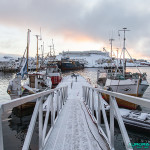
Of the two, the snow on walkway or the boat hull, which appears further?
the boat hull

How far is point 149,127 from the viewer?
907 centimetres

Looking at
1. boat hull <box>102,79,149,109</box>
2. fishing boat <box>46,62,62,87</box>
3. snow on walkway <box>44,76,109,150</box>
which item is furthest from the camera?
fishing boat <box>46,62,62,87</box>

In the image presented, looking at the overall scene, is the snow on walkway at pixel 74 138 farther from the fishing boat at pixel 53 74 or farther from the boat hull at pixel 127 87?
the fishing boat at pixel 53 74

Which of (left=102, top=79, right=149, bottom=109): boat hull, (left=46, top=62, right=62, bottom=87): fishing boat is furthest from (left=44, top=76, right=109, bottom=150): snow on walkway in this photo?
(left=46, top=62, right=62, bottom=87): fishing boat

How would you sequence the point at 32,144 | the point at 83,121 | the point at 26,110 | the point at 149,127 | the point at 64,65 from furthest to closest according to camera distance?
the point at 64,65
the point at 26,110
the point at 149,127
the point at 32,144
the point at 83,121

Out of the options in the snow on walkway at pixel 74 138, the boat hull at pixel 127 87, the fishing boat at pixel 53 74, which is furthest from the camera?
the fishing boat at pixel 53 74

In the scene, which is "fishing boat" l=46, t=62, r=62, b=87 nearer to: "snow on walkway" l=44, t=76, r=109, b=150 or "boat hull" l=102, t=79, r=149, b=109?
"boat hull" l=102, t=79, r=149, b=109

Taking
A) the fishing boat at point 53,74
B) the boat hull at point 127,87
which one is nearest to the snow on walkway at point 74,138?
the boat hull at point 127,87

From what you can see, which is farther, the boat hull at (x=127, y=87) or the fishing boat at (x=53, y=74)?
the fishing boat at (x=53, y=74)

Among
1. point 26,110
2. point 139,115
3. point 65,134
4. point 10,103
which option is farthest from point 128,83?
point 10,103

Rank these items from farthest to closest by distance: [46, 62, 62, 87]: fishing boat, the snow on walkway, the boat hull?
[46, 62, 62, 87]: fishing boat < the boat hull < the snow on walkway

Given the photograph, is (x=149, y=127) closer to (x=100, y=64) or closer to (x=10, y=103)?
(x=10, y=103)

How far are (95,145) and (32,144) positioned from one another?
6.08 metres

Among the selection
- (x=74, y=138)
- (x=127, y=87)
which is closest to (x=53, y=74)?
(x=127, y=87)
